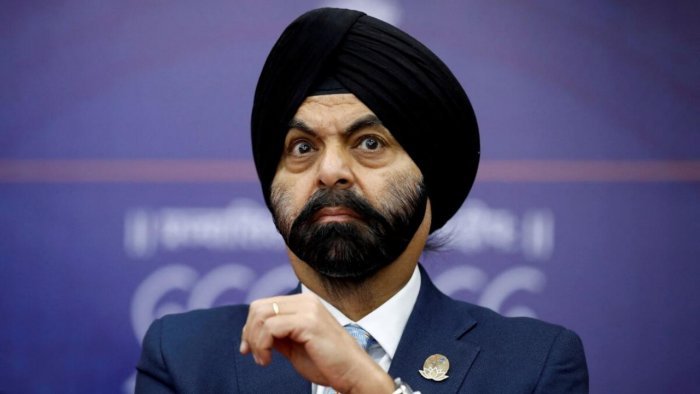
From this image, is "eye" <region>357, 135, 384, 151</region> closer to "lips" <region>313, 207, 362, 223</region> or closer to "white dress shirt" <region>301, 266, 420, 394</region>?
"lips" <region>313, 207, 362, 223</region>

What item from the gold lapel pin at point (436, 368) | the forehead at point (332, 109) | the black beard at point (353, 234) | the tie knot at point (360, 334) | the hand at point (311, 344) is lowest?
the gold lapel pin at point (436, 368)

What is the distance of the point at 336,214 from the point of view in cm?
264

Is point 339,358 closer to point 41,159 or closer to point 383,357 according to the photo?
point 383,357

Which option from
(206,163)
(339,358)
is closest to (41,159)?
(206,163)

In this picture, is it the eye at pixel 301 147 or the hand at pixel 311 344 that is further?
the eye at pixel 301 147

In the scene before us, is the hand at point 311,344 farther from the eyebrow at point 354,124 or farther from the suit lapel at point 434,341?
the eyebrow at point 354,124

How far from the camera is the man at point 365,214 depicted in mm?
2678

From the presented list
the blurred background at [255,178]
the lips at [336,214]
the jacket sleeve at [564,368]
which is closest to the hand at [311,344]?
the lips at [336,214]

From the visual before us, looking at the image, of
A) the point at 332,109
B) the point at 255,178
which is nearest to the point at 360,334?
the point at 332,109

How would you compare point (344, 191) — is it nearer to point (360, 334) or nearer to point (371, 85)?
point (371, 85)

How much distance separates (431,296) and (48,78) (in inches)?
55.5

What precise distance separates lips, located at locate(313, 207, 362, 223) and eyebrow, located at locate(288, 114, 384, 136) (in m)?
0.16

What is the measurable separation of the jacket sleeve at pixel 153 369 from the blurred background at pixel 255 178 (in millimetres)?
812

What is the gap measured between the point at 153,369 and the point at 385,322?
0.50 m
